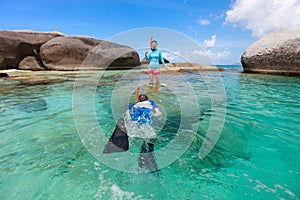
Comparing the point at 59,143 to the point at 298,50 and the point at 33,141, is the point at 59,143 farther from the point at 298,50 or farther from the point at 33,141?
the point at 298,50

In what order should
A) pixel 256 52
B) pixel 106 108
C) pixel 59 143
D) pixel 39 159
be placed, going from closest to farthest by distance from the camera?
pixel 39 159 < pixel 59 143 < pixel 106 108 < pixel 256 52

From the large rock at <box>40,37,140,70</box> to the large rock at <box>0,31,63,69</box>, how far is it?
1780 millimetres

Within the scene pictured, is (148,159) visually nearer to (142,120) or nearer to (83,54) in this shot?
(142,120)

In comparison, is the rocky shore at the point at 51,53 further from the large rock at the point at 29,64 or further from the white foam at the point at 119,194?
the white foam at the point at 119,194

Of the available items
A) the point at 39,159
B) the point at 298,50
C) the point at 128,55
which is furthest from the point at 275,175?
the point at 128,55

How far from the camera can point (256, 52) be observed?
1558cm

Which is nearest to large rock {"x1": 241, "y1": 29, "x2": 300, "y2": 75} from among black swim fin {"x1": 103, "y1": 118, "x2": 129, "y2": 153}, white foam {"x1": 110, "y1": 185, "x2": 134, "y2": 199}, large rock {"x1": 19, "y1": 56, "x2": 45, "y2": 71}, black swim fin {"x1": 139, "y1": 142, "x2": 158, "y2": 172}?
black swim fin {"x1": 139, "y1": 142, "x2": 158, "y2": 172}

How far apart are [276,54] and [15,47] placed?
2542cm

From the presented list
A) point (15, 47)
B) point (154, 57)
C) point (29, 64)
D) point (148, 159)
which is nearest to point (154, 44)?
point (154, 57)

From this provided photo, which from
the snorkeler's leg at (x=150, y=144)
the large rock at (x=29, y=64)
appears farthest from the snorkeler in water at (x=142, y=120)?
the large rock at (x=29, y=64)

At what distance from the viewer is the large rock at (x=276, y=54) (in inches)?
515

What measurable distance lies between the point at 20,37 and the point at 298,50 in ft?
86.9

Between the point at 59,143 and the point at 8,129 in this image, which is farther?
the point at 8,129

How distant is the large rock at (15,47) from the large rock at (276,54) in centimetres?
2292
